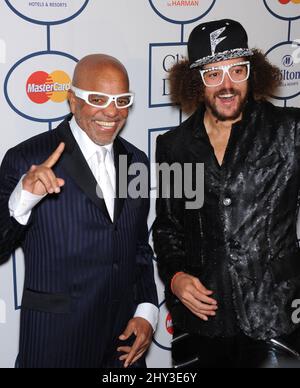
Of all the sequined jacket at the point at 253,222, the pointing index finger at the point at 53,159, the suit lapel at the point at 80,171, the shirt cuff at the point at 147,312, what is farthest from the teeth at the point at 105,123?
the shirt cuff at the point at 147,312

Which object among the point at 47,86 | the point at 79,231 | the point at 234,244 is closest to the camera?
the point at 79,231

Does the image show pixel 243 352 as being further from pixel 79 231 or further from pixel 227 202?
pixel 79 231

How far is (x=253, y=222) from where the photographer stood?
2.25 metres

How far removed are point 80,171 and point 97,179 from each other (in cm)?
9

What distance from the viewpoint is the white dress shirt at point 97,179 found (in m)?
1.94

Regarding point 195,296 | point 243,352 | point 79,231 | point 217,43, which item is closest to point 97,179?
point 79,231

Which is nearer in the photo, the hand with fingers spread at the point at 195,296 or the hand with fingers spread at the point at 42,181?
the hand with fingers spread at the point at 42,181

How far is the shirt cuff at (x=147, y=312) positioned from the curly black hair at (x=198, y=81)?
0.79 meters

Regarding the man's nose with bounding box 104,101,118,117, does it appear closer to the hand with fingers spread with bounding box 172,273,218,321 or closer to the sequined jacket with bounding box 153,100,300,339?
the sequined jacket with bounding box 153,100,300,339

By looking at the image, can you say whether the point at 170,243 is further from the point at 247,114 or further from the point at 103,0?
the point at 103,0

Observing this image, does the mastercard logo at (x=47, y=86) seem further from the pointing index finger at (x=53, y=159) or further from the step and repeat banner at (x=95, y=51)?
the pointing index finger at (x=53, y=159)

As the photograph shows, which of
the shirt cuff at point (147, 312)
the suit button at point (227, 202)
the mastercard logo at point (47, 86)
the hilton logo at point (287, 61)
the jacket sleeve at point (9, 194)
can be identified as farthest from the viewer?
the hilton logo at point (287, 61)

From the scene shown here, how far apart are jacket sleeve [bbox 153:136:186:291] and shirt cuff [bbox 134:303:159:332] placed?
0.10 metres

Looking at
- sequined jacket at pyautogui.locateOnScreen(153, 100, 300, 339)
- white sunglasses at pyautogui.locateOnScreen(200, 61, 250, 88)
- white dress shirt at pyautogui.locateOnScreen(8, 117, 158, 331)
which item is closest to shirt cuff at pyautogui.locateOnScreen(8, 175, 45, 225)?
white dress shirt at pyautogui.locateOnScreen(8, 117, 158, 331)
